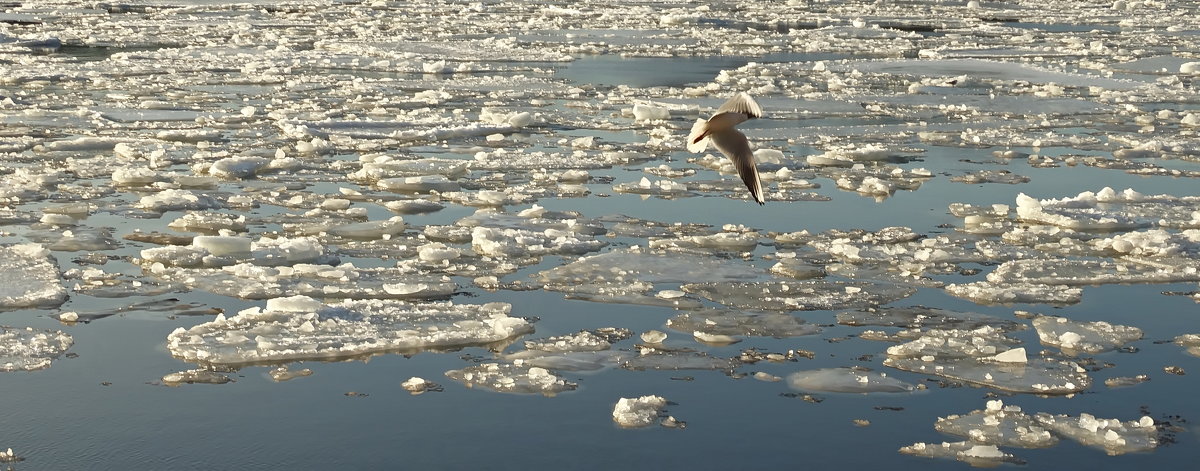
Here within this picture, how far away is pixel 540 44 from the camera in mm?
18188

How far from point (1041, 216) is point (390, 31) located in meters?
13.3

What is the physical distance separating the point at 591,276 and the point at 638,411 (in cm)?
177

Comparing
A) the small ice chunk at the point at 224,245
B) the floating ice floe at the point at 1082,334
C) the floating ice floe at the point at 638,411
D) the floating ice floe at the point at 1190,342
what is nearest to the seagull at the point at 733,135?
the floating ice floe at the point at 638,411

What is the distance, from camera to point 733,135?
551 centimetres

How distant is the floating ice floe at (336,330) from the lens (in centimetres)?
516

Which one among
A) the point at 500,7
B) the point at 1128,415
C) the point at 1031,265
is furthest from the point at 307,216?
the point at 500,7

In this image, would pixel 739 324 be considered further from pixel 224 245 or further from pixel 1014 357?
pixel 224 245

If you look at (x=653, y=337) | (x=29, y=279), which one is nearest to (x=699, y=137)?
(x=653, y=337)

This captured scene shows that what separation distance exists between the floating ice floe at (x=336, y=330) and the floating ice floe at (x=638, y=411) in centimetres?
89

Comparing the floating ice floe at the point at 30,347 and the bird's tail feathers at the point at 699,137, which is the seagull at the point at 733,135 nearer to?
the bird's tail feathers at the point at 699,137

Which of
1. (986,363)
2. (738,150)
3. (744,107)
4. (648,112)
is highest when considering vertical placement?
(744,107)

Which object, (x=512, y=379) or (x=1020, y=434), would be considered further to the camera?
(x=512, y=379)

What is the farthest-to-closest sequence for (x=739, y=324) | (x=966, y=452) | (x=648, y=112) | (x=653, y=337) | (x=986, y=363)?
(x=648, y=112)
(x=739, y=324)
(x=653, y=337)
(x=986, y=363)
(x=966, y=452)

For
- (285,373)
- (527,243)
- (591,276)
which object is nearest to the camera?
(285,373)
